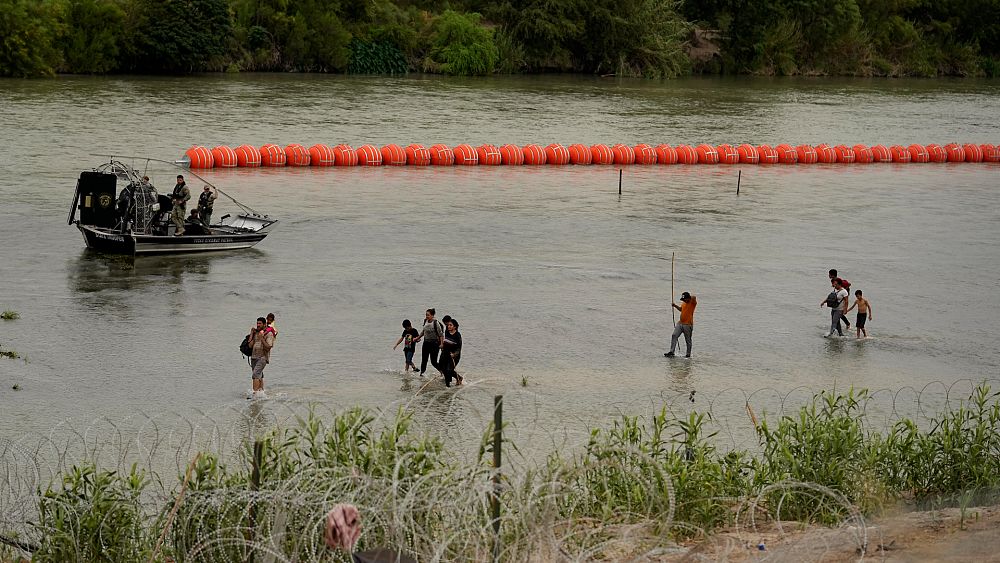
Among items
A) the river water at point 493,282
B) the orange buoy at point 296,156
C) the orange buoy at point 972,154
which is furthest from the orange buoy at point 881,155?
the orange buoy at point 296,156

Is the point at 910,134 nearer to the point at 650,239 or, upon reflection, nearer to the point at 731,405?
the point at 650,239

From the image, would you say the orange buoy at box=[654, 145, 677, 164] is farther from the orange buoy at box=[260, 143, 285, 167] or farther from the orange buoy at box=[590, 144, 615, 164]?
the orange buoy at box=[260, 143, 285, 167]

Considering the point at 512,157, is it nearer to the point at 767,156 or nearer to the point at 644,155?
the point at 644,155

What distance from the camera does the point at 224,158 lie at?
45.6 m

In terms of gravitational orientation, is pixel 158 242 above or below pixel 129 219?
below

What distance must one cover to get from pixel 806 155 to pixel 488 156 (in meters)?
14.4

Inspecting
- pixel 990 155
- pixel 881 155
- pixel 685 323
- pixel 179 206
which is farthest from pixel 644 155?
pixel 685 323

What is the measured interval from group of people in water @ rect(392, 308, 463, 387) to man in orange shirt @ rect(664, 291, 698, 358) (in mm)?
4177

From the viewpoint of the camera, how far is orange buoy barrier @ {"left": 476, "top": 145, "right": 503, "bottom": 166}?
164 ft

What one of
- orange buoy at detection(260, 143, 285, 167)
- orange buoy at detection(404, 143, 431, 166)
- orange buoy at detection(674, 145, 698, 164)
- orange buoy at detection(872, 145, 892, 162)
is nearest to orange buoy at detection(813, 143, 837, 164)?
orange buoy at detection(872, 145, 892, 162)

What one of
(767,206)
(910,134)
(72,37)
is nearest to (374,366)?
(767,206)

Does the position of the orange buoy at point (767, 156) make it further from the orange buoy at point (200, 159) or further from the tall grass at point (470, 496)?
the tall grass at point (470, 496)

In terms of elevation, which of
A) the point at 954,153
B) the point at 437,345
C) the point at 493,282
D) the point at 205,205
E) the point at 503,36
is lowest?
the point at 493,282

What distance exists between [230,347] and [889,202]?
28.9 meters
